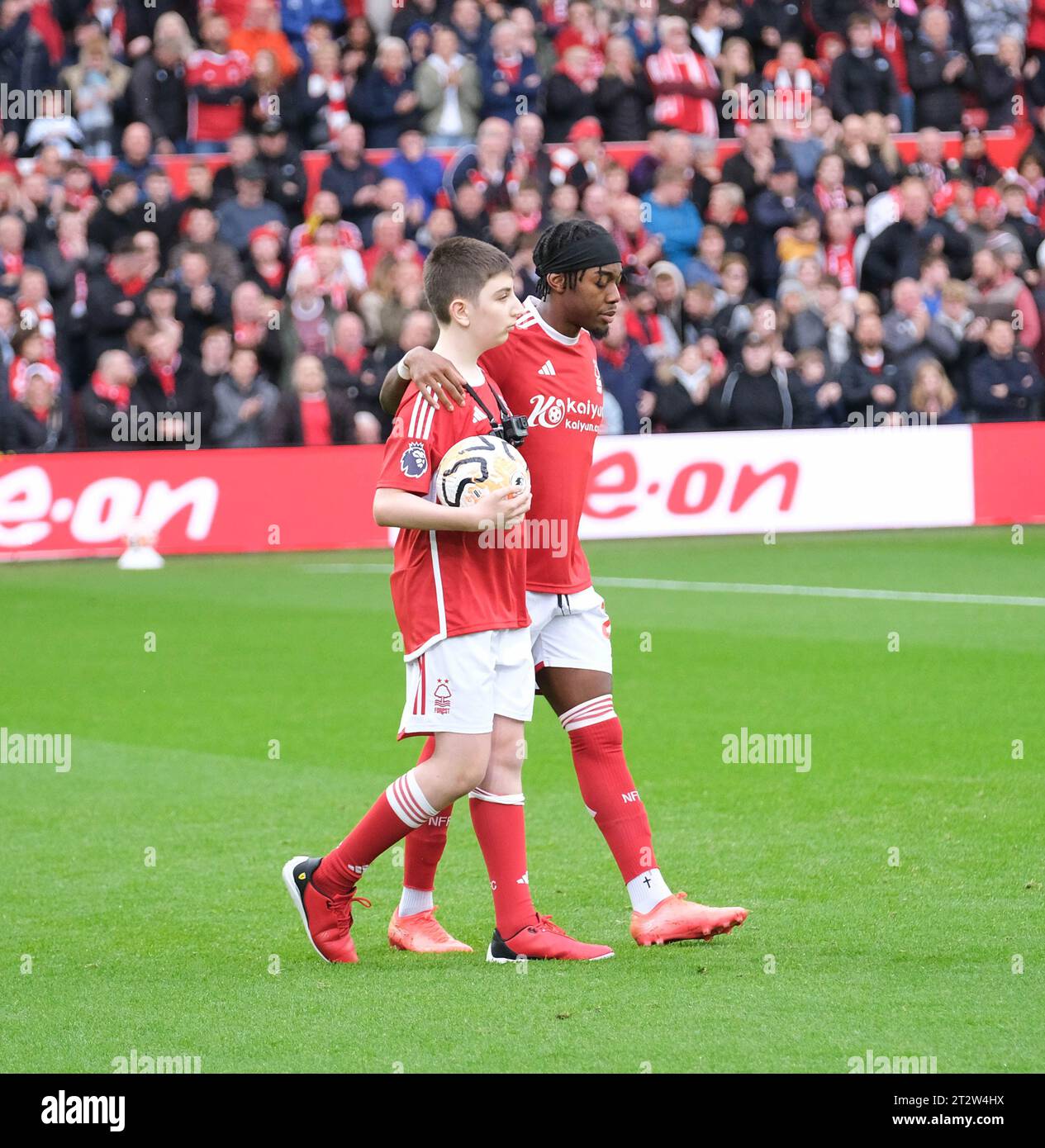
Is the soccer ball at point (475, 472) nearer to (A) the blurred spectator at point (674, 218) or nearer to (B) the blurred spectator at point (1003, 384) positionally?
(B) the blurred spectator at point (1003, 384)

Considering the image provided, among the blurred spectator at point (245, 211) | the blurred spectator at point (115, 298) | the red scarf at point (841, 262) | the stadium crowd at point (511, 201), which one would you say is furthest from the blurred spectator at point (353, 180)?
the red scarf at point (841, 262)

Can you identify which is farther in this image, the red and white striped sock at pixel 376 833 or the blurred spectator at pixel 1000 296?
the blurred spectator at pixel 1000 296

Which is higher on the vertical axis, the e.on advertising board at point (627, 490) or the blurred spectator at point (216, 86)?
the blurred spectator at point (216, 86)

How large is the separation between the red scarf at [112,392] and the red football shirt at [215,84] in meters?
4.47

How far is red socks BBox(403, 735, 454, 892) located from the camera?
603 centimetres

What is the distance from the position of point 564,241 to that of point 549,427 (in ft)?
1.89

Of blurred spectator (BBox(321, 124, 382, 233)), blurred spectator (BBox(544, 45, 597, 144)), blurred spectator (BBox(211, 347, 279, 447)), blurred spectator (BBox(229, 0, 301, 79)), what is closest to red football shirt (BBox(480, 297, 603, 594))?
blurred spectator (BBox(211, 347, 279, 447))

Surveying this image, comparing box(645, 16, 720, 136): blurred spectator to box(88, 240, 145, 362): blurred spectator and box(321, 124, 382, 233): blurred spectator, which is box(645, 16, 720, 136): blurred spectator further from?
box(88, 240, 145, 362): blurred spectator

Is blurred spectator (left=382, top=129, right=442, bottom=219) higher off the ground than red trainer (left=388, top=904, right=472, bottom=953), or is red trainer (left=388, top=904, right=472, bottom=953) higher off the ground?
blurred spectator (left=382, top=129, right=442, bottom=219)

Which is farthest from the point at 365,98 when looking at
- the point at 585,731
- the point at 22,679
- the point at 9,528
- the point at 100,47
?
the point at 585,731

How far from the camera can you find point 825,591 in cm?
1508

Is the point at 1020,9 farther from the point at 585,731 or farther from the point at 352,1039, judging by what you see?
the point at 352,1039

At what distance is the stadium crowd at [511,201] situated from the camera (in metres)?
18.9

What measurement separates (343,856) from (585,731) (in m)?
0.87
